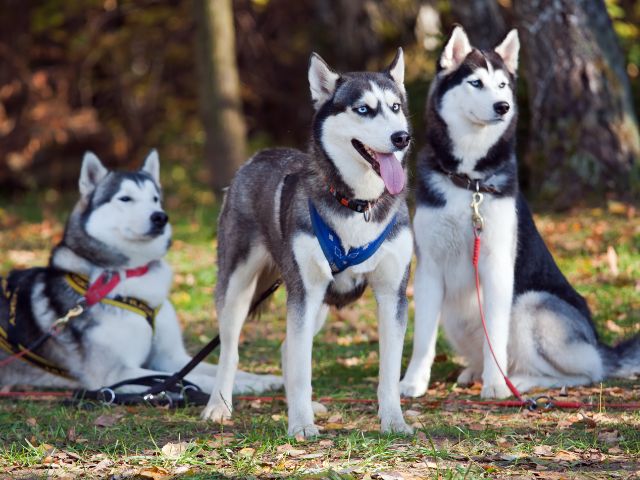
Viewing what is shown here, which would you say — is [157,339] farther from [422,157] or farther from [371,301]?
[371,301]

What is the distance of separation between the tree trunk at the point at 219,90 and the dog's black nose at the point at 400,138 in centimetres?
942

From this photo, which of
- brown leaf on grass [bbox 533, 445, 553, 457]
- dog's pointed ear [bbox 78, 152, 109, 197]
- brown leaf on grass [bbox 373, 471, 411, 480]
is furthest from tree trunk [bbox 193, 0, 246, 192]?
brown leaf on grass [bbox 373, 471, 411, 480]

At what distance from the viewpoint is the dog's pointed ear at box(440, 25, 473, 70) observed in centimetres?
540

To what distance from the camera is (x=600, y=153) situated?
9758 mm

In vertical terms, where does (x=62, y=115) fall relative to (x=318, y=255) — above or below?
above

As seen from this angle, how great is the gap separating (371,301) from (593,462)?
4.47m

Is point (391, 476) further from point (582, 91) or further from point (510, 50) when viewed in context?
point (582, 91)

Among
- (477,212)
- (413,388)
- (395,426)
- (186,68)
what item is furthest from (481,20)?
(186,68)

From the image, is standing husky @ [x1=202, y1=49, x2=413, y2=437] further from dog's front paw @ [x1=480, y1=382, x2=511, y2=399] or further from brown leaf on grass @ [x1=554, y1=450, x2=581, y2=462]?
dog's front paw @ [x1=480, y1=382, x2=511, y2=399]

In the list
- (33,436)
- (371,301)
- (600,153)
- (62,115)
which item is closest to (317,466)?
(33,436)

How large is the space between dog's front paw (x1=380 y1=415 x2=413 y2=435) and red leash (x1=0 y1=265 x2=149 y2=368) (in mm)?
2211

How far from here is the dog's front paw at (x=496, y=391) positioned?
17.2 ft

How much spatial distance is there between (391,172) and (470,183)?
4.24ft

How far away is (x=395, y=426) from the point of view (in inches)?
171
